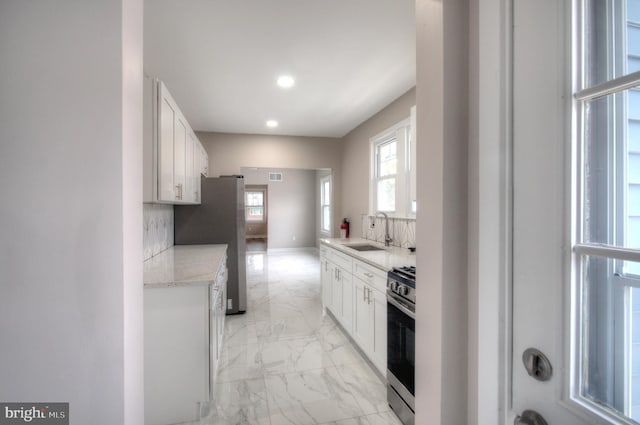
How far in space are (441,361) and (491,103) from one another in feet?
2.39

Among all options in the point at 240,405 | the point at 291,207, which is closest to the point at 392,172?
the point at 240,405

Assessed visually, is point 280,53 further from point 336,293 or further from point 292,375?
point 292,375

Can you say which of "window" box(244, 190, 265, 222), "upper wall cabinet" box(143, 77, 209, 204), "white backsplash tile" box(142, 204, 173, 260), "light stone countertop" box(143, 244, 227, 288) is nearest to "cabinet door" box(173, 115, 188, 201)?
"upper wall cabinet" box(143, 77, 209, 204)

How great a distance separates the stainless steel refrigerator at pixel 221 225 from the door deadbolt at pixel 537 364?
330 cm

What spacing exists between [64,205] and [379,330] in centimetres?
202

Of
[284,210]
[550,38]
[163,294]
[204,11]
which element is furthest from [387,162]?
[284,210]

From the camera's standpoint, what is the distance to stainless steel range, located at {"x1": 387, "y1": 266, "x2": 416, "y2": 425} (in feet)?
5.56

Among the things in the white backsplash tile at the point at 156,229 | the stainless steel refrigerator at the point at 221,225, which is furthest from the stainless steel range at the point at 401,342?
the stainless steel refrigerator at the point at 221,225

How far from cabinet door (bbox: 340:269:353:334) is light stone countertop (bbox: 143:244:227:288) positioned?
123cm

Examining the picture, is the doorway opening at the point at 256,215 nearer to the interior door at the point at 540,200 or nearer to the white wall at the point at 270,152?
the white wall at the point at 270,152

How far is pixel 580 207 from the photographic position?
55cm

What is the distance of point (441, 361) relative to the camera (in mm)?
846

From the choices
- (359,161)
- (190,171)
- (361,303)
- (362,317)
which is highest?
(359,161)

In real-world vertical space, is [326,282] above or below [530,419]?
below
